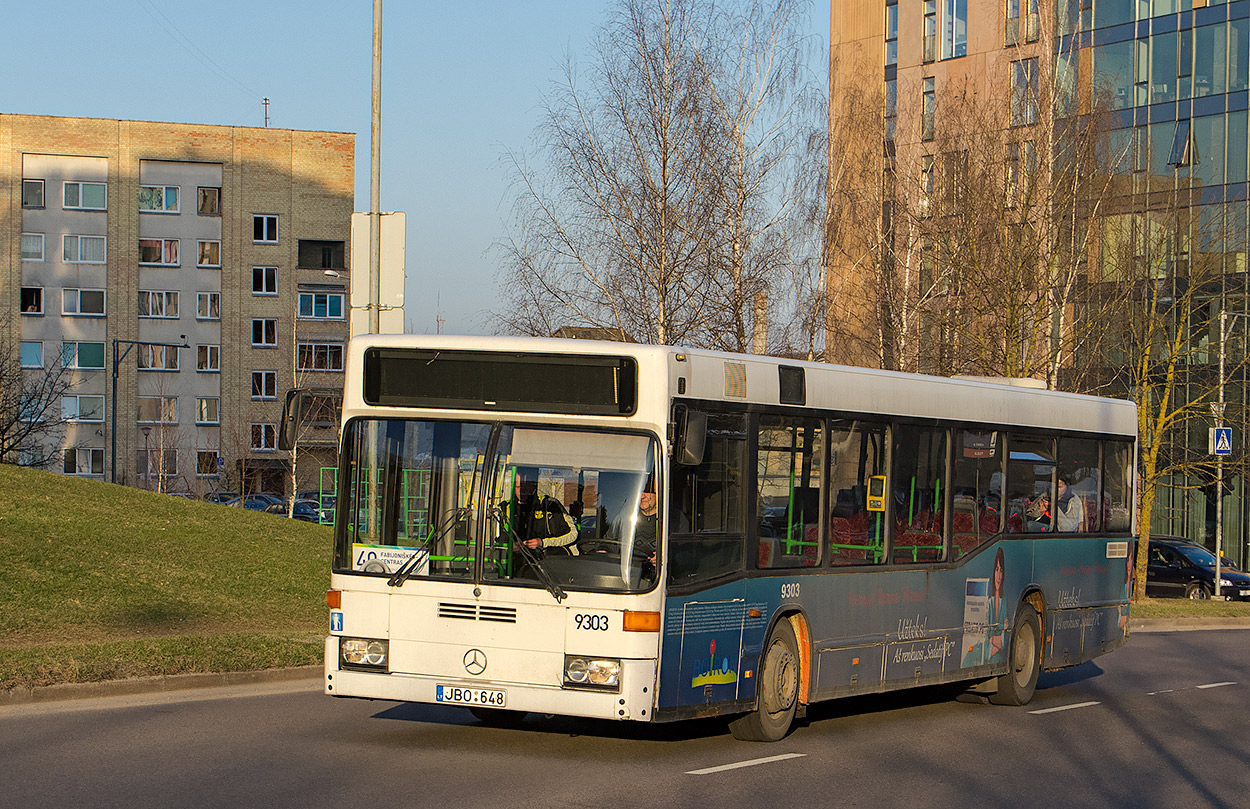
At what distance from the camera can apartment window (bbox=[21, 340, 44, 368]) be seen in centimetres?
8106

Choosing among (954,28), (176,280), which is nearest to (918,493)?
(954,28)

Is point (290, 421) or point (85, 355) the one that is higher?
point (85, 355)

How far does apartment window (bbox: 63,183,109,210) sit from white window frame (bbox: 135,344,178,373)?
790cm

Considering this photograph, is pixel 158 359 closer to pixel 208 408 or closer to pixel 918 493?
pixel 208 408

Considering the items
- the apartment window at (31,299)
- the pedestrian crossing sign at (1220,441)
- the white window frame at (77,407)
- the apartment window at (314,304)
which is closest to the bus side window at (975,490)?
the pedestrian crossing sign at (1220,441)

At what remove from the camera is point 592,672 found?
9.57m

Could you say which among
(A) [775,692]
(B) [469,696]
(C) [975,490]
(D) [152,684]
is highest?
(C) [975,490]

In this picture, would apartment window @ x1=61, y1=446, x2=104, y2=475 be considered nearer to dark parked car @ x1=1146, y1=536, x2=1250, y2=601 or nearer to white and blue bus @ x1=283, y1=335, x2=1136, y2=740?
dark parked car @ x1=1146, y1=536, x2=1250, y2=601

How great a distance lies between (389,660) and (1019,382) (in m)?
8.14

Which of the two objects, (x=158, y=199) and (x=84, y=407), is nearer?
(x=84, y=407)

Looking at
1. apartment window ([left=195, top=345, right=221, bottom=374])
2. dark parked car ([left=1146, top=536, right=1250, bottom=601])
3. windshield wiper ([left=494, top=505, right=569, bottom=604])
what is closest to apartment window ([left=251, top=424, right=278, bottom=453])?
apartment window ([left=195, top=345, right=221, bottom=374])

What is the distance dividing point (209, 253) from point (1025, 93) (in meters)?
57.5

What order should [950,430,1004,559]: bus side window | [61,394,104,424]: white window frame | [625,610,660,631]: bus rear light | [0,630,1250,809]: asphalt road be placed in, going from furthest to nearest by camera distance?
[61,394,104,424]: white window frame → [950,430,1004,559]: bus side window → [625,610,660,631]: bus rear light → [0,630,1250,809]: asphalt road

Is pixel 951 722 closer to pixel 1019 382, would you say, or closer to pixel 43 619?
pixel 1019 382
